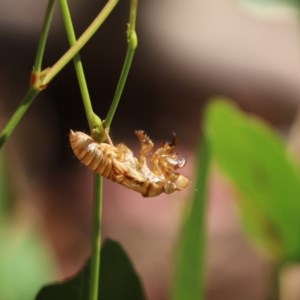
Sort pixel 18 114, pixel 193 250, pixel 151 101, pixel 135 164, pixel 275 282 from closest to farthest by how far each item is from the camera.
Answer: pixel 18 114
pixel 135 164
pixel 193 250
pixel 275 282
pixel 151 101

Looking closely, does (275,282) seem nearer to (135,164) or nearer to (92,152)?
(135,164)

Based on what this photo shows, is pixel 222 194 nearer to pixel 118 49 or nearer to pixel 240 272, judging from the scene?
pixel 240 272

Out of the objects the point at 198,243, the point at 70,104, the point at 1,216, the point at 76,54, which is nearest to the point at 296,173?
the point at 198,243

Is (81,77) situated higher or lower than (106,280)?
higher

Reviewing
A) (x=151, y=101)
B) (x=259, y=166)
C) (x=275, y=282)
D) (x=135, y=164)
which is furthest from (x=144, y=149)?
(x=151, y=101)

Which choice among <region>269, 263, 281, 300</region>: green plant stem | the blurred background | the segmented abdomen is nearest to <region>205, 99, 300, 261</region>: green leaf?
<region>269, 263, 281, 300</region>: green plant stem

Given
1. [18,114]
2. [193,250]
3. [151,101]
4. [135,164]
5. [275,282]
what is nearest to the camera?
[18,114]

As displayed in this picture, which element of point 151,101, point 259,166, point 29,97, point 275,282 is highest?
point 29,97

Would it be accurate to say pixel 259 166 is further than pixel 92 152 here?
Yes
